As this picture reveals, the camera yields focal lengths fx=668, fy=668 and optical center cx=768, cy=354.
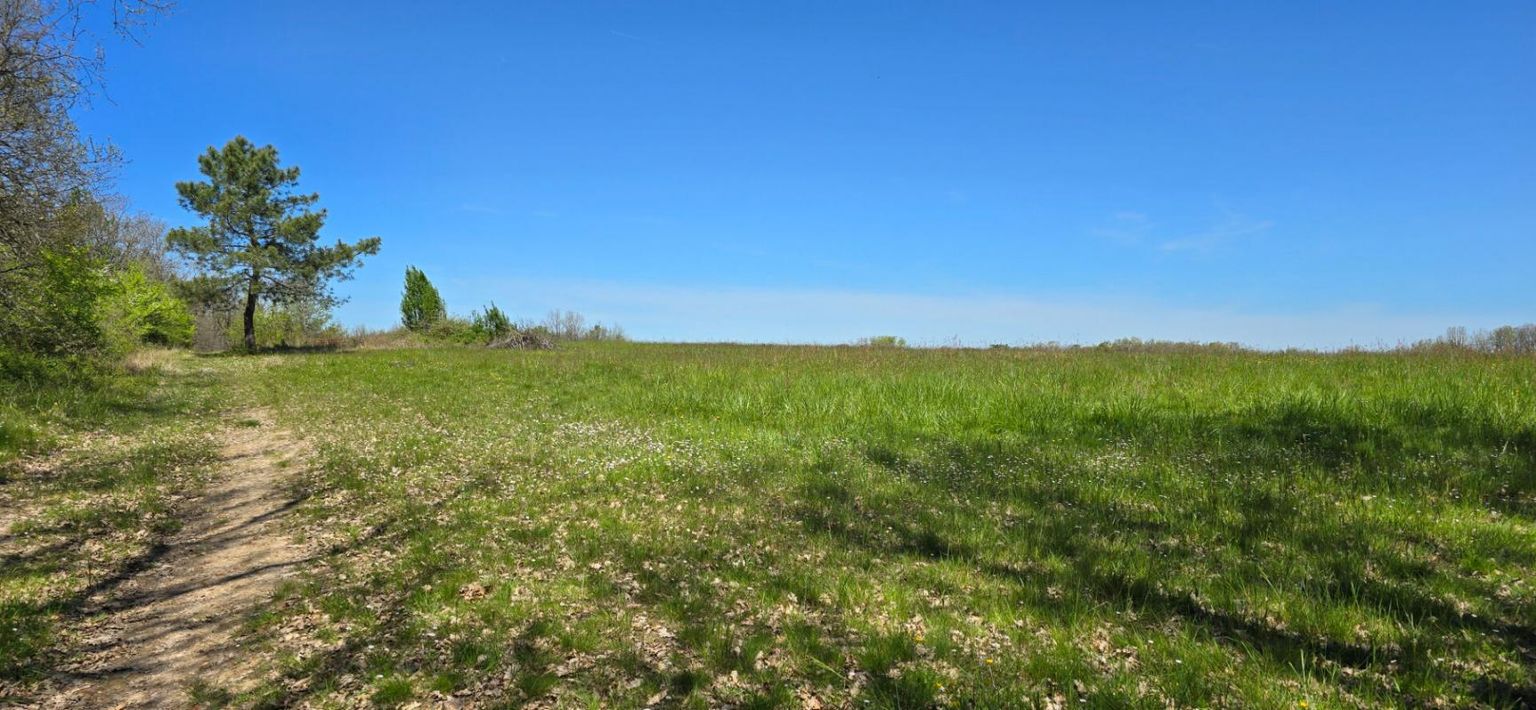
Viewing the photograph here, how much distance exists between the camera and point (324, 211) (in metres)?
55.4

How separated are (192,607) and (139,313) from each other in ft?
116

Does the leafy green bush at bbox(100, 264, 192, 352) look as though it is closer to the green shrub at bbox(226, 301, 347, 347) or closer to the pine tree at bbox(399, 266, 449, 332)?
the green shrub at bbox(226, 301, 347, 347)

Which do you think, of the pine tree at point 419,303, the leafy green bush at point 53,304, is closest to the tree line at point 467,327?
the pine tree at point 419,303

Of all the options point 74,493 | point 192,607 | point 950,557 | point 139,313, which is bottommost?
point 192,607

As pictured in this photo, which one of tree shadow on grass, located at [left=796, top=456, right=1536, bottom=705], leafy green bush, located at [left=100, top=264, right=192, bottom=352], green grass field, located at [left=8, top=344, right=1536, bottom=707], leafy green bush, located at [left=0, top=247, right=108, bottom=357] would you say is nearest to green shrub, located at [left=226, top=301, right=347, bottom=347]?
leafy green bush, located at [left=100, top=264, right=192, bottom=352]

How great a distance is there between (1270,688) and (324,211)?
6626 cm

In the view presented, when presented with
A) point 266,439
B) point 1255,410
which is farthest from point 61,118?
point 1255,410

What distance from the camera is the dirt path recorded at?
5.73 m

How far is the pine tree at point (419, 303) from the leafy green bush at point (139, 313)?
19421 millimetres

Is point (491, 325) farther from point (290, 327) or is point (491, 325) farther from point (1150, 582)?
point (1150, 582)

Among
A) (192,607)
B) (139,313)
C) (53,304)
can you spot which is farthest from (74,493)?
(139,313)

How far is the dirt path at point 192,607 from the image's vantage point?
5.73 metres

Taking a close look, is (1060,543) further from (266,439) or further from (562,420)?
(266,439)

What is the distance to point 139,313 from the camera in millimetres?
32500
